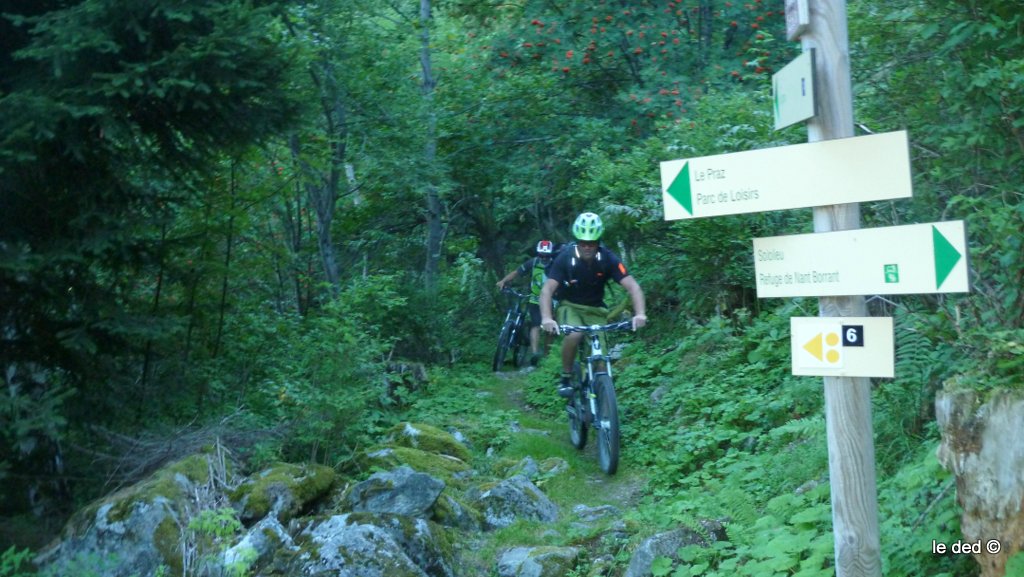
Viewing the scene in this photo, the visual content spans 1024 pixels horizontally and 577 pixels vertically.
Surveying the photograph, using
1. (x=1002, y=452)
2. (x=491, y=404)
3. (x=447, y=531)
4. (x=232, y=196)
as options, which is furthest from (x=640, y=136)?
(x=1002, y=452)

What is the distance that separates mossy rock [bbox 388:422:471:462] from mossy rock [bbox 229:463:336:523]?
135 cm

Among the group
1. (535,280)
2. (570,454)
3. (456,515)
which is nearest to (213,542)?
(456,515)

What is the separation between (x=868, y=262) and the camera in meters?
3.61

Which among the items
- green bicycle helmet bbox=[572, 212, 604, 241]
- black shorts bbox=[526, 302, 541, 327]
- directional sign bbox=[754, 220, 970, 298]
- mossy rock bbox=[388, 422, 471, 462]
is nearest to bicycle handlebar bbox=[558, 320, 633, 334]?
green bicycle helmet bbox=[572, 212, 604, 241]

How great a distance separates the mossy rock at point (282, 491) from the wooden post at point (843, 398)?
415 cm

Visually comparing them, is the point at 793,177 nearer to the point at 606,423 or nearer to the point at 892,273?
the point at 892,273

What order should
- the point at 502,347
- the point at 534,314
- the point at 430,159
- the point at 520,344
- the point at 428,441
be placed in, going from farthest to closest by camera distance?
the point at 520,344, the point at 502,347, the point at 430,159, the point at 534,314, the point at 428,441

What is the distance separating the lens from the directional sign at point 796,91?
12.2ft

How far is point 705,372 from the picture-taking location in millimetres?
9250

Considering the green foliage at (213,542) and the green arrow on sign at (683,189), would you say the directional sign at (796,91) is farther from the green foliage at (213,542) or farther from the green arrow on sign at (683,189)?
the green foliage at (213,542)

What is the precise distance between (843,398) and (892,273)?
20.4 inches

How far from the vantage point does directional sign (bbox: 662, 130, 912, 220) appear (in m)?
3.60

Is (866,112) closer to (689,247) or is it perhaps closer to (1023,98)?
(1023,98)

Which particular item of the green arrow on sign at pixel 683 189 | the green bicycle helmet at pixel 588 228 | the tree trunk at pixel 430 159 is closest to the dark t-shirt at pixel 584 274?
the green bicycle helmet at pixel 588 228
